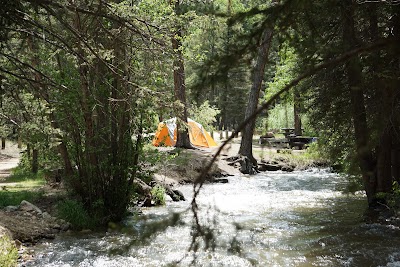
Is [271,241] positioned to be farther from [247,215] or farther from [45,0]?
[45,0]

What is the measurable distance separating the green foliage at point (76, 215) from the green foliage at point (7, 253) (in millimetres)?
2007

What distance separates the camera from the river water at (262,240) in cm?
671

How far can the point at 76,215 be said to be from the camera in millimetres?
9133

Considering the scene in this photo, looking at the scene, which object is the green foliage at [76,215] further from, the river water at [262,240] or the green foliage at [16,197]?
the green foliage at [16,197]

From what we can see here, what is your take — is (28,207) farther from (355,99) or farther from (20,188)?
(355,99)

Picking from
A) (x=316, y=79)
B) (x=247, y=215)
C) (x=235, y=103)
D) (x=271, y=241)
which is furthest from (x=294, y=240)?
(x=235, y=103)

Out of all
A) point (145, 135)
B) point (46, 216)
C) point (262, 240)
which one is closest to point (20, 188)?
point (46, 216)

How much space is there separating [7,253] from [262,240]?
416 centimetres

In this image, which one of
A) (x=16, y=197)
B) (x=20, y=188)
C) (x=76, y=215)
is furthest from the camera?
(x=20, y=188)

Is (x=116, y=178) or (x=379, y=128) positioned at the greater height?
(x=379, y=128)

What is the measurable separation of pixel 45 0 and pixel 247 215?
23.1 feet

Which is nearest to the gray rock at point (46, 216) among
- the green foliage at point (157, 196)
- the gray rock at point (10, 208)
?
the gray rock at point (10, 208)

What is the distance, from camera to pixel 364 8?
630 cm

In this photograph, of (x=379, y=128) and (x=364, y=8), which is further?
(x=364, y=8)
